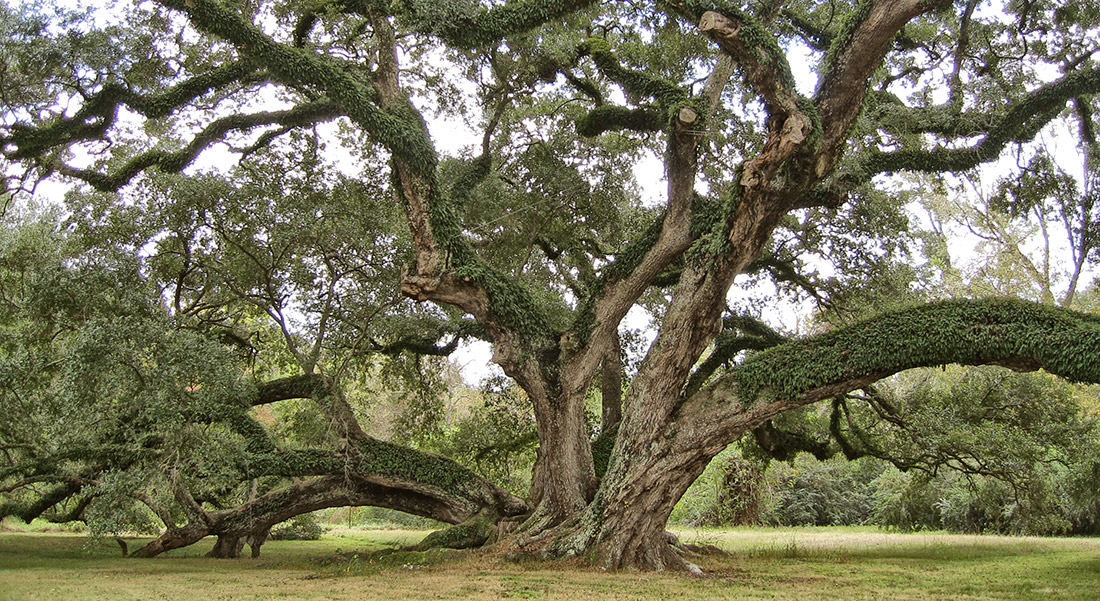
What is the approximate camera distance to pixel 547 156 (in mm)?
12047

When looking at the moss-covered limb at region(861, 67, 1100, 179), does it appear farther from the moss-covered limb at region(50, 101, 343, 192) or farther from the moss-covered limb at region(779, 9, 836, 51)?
the moss-covered limb at region(50, 101, 343, 192)

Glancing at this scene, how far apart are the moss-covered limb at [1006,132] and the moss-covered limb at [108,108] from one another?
923 centimetres

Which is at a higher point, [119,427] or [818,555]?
[119,427]

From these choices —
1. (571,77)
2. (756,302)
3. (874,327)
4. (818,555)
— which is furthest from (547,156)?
(818,555)

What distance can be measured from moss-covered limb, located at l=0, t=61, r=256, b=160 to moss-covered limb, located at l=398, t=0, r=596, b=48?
276cm

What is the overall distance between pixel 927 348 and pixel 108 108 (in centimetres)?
1102

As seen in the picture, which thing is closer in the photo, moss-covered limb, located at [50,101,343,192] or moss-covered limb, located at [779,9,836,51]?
moss-covered limb, located at [50,101,343,192]

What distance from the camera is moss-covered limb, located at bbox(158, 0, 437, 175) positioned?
8891mm

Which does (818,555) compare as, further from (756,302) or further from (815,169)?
(815,169)

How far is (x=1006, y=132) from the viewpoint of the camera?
10.2 meters

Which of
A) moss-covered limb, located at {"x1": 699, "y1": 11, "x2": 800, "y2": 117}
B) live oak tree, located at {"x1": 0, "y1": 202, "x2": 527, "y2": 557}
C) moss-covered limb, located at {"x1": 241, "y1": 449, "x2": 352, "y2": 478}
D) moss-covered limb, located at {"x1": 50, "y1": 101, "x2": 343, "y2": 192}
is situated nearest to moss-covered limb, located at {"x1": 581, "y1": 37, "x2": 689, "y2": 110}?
moss-covered limb, located at {"x1": 699, "y1": 11, "x2": 800, "y2": 117}

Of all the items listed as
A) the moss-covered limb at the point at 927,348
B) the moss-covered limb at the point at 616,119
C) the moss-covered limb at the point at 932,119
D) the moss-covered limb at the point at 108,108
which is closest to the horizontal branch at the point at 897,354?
the moss-covered limb at the point at 927,348

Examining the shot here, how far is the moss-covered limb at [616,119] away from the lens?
437 inches

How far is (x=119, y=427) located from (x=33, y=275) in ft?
10.6
